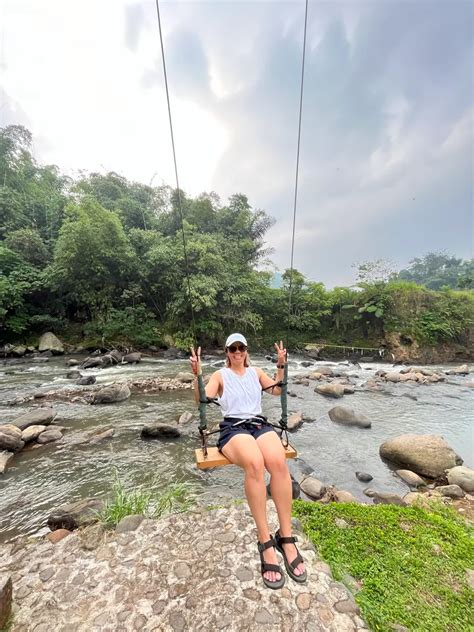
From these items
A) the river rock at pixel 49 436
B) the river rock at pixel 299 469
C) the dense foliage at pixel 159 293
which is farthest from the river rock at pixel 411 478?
the dense foliage at pixel 159 293

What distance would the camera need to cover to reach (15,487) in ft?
12.8

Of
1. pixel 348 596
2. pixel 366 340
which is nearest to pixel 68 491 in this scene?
pixel 348 596

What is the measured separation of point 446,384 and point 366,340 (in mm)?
7234

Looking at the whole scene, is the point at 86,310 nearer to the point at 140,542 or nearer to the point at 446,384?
the point at 140,542

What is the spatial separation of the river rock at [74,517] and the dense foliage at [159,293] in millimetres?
10983

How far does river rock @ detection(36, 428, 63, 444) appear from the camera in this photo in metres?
5.18

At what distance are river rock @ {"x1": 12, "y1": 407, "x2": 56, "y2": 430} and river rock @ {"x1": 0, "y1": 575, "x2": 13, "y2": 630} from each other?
450 cm

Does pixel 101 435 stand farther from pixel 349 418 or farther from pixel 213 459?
pixel 349 418

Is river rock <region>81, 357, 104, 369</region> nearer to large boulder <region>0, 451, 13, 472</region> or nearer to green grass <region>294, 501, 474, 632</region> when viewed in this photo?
large boulder <region>0, 451, 13, 472</region>

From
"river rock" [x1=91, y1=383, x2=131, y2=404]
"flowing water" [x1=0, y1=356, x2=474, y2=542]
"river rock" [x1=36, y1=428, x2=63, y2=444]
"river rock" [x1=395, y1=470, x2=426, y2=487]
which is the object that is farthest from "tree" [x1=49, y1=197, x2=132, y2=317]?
"river rock" [x1=395, y1=470, x2=426, y2=487]

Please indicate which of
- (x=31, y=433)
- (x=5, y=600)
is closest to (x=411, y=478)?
(x=5, y=600)

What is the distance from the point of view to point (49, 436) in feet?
17.2

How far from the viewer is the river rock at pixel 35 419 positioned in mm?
5551

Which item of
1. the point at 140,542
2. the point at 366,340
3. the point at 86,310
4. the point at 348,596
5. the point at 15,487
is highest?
the point at 86,310
